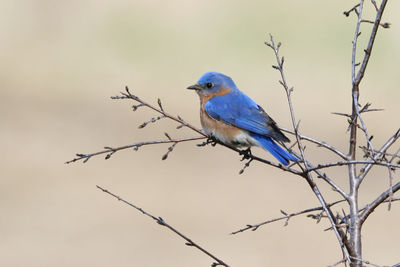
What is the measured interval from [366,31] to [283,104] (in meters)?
2.57

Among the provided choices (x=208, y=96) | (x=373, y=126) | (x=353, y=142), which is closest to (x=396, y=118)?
(x=373, y=126)

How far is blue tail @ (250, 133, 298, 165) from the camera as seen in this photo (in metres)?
5.00

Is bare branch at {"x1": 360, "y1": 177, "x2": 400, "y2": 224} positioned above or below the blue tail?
below

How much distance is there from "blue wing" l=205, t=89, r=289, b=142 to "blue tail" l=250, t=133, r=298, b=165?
0.06 m

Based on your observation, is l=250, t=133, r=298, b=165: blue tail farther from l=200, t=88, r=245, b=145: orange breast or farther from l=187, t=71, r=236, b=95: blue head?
l=187, t=71, r=236, b=95: blue head

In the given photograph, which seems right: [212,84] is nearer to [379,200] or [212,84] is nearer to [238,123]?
[238,123]

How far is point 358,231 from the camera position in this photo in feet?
9.96

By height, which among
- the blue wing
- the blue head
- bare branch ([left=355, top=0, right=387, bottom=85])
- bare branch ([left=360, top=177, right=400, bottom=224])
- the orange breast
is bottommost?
bare branch ([left=360, top=177, right=400, bottom=224])

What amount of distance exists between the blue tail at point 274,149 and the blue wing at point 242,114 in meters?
0.06

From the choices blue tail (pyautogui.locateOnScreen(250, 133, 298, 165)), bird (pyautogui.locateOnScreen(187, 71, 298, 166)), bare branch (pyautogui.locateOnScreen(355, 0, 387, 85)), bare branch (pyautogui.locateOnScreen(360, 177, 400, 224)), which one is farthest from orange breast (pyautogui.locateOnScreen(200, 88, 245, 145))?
bare branch (pyautogui.locateOnScreen(360, 177, 400, 224))

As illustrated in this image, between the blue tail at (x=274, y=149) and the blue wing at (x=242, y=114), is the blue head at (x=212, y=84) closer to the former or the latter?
the blue wing at (x=242, y=114)

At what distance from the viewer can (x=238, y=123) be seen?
17.8 ft

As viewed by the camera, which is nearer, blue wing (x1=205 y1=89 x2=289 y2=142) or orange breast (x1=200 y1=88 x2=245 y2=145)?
blue wing (x1=205 y1=89 x2=289 y2=142)

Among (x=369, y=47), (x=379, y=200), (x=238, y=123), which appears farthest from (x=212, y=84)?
(x=379, y=200)
